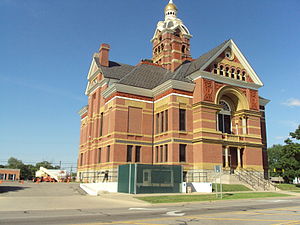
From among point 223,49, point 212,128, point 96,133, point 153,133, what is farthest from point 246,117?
point 96,133

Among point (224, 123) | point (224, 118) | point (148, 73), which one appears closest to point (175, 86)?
point (148, 73)

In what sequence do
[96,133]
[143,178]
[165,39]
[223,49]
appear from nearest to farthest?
[143,178], [223,49], [96,133], [165,39]

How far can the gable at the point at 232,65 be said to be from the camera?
36500 millimetres

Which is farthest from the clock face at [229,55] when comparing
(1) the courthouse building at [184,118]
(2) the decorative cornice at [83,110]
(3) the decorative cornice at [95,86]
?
(2) the decorative cornice at [83,110]

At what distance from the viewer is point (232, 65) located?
3794cm

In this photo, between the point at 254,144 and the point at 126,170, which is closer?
the point at 126,170

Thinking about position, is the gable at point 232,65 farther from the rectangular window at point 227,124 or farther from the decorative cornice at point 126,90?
the decorative cornice at point 126,90

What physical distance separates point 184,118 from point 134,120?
6.28 m

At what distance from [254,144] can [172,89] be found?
41.4 feet

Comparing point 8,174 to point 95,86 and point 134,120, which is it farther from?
point 134,120

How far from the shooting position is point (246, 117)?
3694cm

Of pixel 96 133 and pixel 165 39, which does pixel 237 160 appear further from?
pixel 165 39

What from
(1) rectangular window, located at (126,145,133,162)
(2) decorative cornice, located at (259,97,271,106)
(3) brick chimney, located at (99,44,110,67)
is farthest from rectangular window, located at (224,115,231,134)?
(3) brick chimney, located at (99,44,110,67)

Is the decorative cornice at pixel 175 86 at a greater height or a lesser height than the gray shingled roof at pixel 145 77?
lesser
